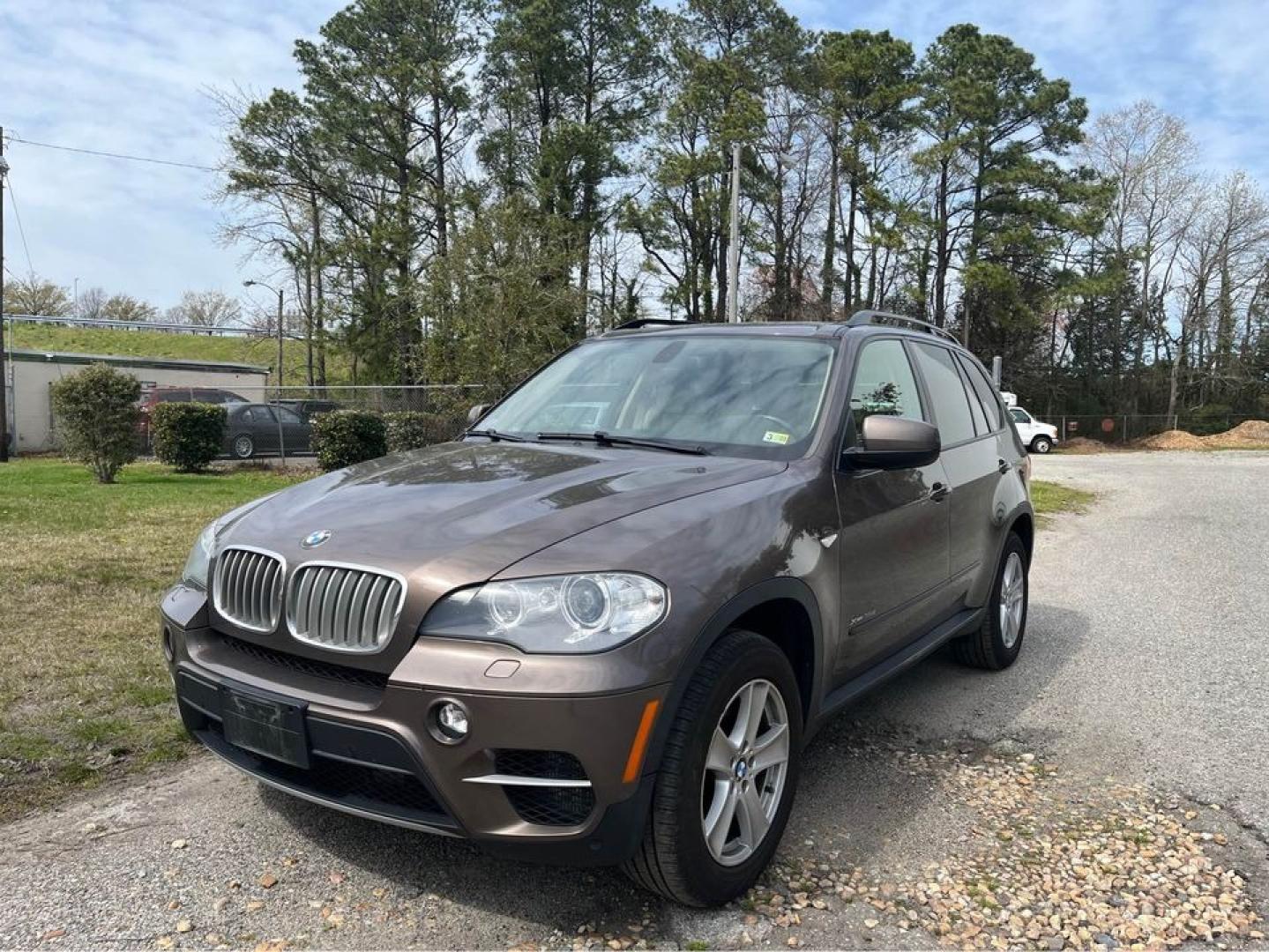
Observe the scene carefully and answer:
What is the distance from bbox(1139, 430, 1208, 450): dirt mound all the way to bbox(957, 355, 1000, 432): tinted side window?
3937 cm

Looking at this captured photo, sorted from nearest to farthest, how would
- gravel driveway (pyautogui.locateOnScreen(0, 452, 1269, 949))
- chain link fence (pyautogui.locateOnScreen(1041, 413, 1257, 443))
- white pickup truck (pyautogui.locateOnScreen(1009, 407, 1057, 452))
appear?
gravel driveway (pyautogui.locateOnScreen(0, 452, 1269, 949)) < white pickup truck (pyautogui.locateOnScreen(1009, 407, 1057, 452)) < chain link fence (pyautogui.locateOnScreen(1041, 413, 1257, 443))

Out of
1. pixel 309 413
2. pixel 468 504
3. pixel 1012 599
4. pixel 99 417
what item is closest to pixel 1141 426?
pixel 309 413

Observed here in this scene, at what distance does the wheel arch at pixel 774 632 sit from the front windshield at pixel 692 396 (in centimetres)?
58

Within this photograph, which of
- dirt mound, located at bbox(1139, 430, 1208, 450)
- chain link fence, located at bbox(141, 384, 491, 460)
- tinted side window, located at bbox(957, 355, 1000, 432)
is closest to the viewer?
tinted side window, located at bbox(957, 355, 1000, 432)

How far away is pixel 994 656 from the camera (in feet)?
16.4

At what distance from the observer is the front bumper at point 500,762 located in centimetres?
222

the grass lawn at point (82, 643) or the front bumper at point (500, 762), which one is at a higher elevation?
the front bumper at point (500, 762)

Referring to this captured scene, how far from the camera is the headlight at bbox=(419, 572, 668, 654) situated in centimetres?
229

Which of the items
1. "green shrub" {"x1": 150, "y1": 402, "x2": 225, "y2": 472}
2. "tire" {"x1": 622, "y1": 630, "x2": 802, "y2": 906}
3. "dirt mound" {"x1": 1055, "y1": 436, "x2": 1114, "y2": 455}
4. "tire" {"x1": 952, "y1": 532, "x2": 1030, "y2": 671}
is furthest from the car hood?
"dirt mound" {"x1": 1055, "y1": 436, "x2": 1114, "y2": 455}

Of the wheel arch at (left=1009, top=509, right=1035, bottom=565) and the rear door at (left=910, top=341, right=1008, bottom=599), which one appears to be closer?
the rear door at (left=910, top=341, right=1008, bottom=599)

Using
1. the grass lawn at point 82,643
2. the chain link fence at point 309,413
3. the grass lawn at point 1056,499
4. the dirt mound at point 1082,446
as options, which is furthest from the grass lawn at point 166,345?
the grass lawn at point 82,643

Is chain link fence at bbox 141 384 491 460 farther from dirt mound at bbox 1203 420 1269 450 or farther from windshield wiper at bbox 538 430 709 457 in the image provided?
dirt mound at bbox 1203 420 1269 450

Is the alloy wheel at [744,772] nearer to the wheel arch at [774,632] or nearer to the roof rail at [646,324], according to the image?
the wheel arch at [774,632]

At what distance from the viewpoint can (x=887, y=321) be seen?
4.47 m
